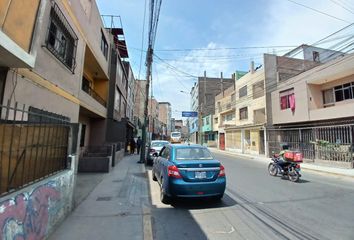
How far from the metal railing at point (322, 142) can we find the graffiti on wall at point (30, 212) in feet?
54.4

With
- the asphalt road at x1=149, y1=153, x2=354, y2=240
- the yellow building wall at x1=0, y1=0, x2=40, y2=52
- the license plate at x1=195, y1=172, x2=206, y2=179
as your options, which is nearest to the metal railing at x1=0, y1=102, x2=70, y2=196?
the yellow building wall at x1=0, y1=0, x2=40, y2=52

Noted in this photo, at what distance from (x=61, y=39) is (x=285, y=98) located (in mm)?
20739

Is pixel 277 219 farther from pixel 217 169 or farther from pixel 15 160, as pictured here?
pixel 15 160

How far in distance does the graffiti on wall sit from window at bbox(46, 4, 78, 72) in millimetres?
4917

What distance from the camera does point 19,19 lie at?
4375 millimetres

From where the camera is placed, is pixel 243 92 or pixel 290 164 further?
pixel 243 92

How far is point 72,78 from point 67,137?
16.6ft

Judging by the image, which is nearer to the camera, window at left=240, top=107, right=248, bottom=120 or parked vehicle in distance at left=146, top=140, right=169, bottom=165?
parked vehicle in distance at left=146, top=140, right=169, bottom=165

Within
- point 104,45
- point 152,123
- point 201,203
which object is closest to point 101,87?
point 104,45

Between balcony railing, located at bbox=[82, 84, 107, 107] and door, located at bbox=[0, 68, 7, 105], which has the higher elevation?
balcony railing, located at bbox=[82, 84, 107, 107]

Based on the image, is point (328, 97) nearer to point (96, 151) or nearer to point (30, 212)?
point (96, 151)

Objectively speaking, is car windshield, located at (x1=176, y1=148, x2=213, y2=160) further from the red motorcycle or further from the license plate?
the red motorcycle

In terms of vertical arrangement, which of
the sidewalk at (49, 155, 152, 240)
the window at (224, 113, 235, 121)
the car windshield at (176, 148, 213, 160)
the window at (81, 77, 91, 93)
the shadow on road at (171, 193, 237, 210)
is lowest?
the sidewalk at (49, 155, 152, 240)

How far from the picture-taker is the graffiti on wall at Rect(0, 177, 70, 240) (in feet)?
9.16
